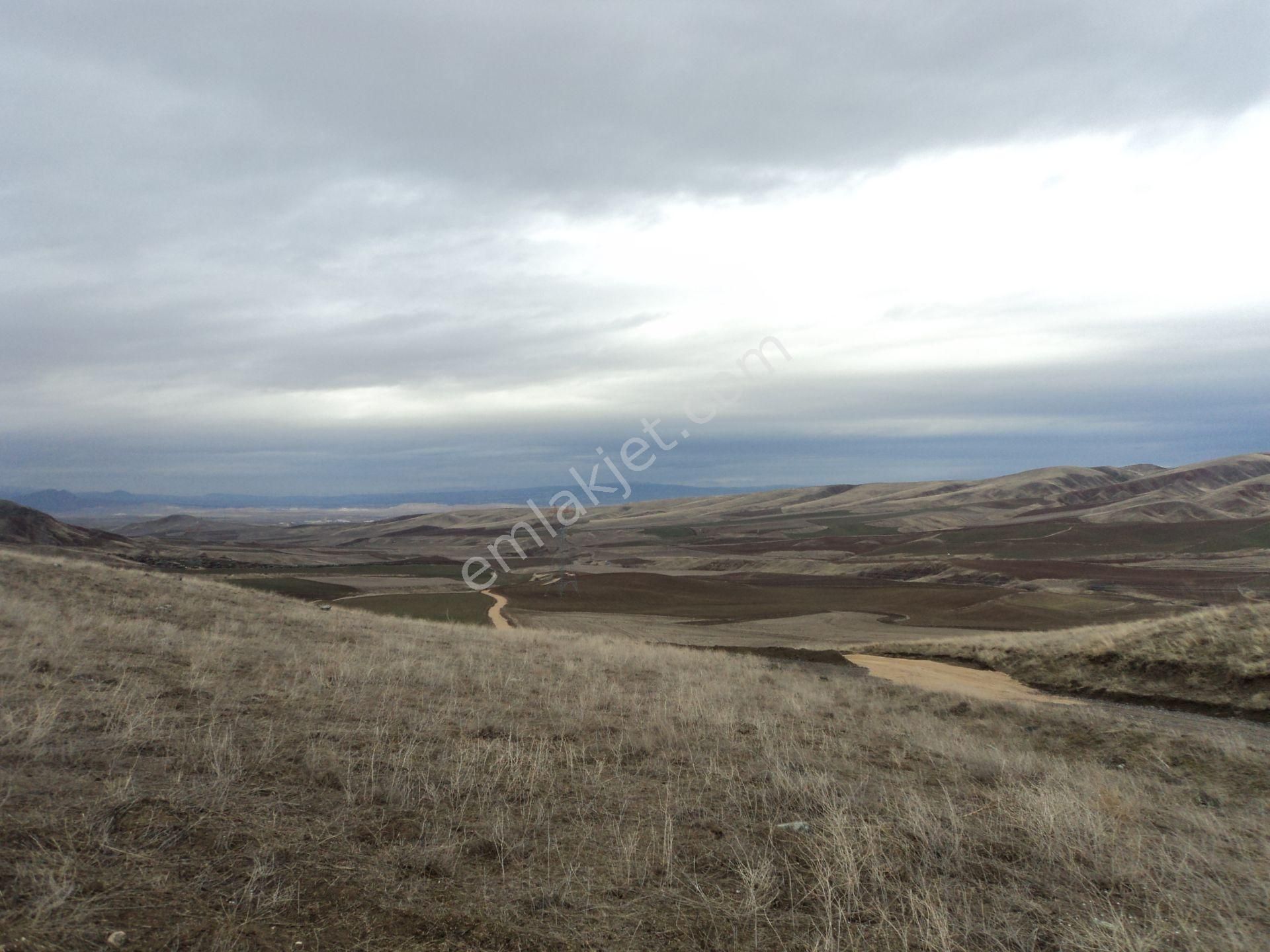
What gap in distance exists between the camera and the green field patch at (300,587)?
56047mm

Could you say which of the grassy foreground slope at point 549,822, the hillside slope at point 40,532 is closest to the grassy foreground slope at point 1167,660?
Answer: the grassy foreground slope at point 549,822

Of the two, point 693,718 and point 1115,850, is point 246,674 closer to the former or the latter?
point 693,718

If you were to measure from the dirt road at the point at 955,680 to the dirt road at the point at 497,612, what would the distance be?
2107 cm

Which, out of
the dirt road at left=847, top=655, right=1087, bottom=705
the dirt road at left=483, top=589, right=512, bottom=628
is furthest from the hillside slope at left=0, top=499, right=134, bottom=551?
the dirt road at left=847, top=655, right=1087, bottom=705

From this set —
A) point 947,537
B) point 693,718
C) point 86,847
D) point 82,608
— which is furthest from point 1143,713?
point 947,537

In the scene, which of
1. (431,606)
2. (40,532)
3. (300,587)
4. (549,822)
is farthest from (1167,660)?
(40,532)

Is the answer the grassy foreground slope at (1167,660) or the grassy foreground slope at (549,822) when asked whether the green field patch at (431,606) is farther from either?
the grassy foreground slope at (549,822)

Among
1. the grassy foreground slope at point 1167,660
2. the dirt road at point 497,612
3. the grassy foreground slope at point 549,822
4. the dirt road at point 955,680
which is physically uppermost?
the grassy foreground slope at point 549,822

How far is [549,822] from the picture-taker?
7.00 meters

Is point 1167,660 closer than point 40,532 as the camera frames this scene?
Yes

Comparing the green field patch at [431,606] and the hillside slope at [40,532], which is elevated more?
the hillside slope at [40,532]

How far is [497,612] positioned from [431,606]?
640 cm

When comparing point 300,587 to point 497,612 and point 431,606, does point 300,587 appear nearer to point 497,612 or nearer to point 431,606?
point 431,606

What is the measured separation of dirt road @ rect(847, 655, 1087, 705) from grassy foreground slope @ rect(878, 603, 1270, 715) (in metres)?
1.02
